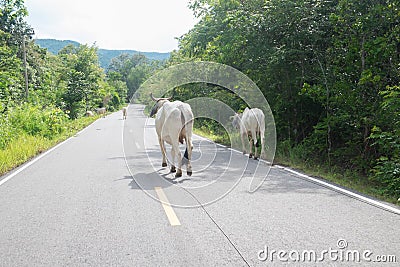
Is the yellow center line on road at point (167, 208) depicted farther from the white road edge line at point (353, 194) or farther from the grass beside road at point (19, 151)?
the grass beside road at point (19, 151)

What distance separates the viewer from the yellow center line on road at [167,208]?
5270mm

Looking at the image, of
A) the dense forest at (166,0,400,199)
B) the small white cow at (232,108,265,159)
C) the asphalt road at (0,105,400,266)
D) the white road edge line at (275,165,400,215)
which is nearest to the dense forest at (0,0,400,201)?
the dense forest at (166,0,400,199)

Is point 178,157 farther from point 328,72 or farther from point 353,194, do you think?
point 328,72

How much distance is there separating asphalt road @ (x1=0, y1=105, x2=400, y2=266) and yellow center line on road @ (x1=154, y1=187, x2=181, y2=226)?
15 mm

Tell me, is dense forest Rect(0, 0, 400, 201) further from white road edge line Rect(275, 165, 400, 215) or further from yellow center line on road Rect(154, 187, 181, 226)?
yellow center line on road Rect(154, 187, 181, 226)

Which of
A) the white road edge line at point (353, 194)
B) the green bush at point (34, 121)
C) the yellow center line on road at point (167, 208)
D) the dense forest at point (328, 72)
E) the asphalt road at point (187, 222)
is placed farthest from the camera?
the green bush at point (34, 121)

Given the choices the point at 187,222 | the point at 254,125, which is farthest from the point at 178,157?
the point at 254,125

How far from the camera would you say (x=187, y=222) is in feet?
17.1

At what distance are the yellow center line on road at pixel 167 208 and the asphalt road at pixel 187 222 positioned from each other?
0.02 m

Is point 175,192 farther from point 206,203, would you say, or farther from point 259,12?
point 259,12

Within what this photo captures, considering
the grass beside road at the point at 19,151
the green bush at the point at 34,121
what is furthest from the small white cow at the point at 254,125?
the green bush at the point at 34,121

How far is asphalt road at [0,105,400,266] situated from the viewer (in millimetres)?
4031

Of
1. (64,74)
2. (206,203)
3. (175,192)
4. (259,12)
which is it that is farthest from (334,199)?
(64,74)

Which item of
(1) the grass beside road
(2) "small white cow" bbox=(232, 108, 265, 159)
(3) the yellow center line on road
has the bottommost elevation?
(1) the grass beside road
